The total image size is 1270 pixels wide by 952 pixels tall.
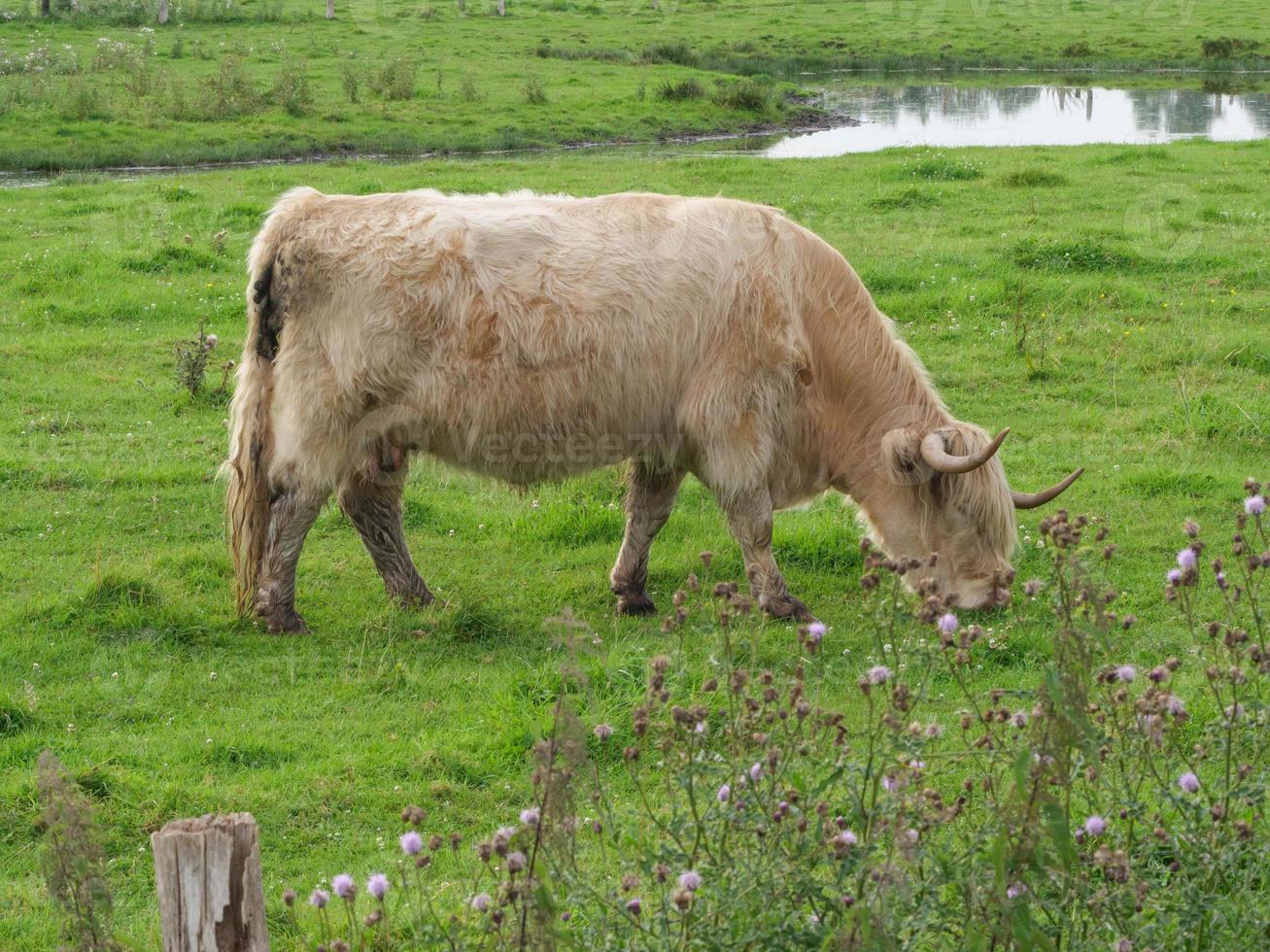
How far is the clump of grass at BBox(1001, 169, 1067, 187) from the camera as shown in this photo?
17.3 meters

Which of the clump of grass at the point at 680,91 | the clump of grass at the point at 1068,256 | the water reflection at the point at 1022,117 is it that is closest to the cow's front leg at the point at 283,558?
the clump of grass at the point at 1068,256

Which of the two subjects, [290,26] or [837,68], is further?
[837,68]

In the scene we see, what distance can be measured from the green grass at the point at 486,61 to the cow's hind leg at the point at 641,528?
61.2 feet

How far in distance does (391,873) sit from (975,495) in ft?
11.2

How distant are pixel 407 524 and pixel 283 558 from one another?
1.55 metres

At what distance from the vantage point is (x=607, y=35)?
42156mm

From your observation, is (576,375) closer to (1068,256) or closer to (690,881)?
(690,881)

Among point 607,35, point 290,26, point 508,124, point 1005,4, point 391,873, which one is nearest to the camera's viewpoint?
point 391,873

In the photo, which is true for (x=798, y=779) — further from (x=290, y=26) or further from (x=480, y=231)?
(x=290, y=26)

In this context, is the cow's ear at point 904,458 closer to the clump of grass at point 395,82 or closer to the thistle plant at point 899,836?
the thistle plant at point 899,836

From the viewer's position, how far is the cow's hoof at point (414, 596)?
739 cm

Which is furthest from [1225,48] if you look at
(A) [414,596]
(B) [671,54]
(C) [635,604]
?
(A) [414,596]

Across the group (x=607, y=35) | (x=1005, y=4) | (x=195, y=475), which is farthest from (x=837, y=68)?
(x=195, y=475)

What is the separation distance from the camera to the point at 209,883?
3.02 metres
